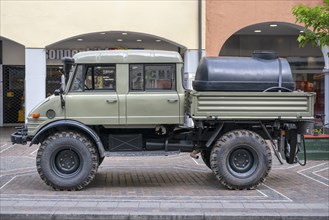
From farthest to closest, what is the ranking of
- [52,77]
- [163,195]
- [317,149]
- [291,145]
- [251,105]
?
[52,77], [317,149], [291,145], [251,105], [163,195]

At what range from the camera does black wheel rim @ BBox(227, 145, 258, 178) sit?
8.91 m

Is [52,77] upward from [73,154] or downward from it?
upward

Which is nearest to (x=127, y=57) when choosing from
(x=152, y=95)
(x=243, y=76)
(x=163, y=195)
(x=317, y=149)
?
(x=152, y=95)

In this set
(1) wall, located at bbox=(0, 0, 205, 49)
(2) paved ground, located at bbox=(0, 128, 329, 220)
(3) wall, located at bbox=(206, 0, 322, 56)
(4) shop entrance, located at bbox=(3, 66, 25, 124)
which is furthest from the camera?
(4) shop entrance, located at bbox=(3, 66, 25, 124)

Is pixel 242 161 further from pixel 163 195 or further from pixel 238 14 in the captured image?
pixel 238 14

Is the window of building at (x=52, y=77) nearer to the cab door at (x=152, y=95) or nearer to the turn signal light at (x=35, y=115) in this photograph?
the turn signal light at (x=35, y=115)

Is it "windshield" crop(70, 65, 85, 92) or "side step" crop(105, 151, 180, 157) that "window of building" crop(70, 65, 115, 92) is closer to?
"windshield" crop(70, 65, 85, 92)

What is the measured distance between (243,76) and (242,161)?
1.49 meters

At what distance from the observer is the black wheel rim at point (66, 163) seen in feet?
29.0

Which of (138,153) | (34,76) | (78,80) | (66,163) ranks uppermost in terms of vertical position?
(34,76)

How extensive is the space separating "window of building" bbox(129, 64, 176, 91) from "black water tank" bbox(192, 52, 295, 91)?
525mm

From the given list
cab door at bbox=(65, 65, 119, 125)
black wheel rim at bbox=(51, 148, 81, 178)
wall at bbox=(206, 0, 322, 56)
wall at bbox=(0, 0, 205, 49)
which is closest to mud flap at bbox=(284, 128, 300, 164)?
cab door at bbox=(65, 65, 119, 125)

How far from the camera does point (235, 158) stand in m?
8.98

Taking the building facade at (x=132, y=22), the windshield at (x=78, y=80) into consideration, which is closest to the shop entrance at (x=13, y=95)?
the building facade at (x=132, y=22)
